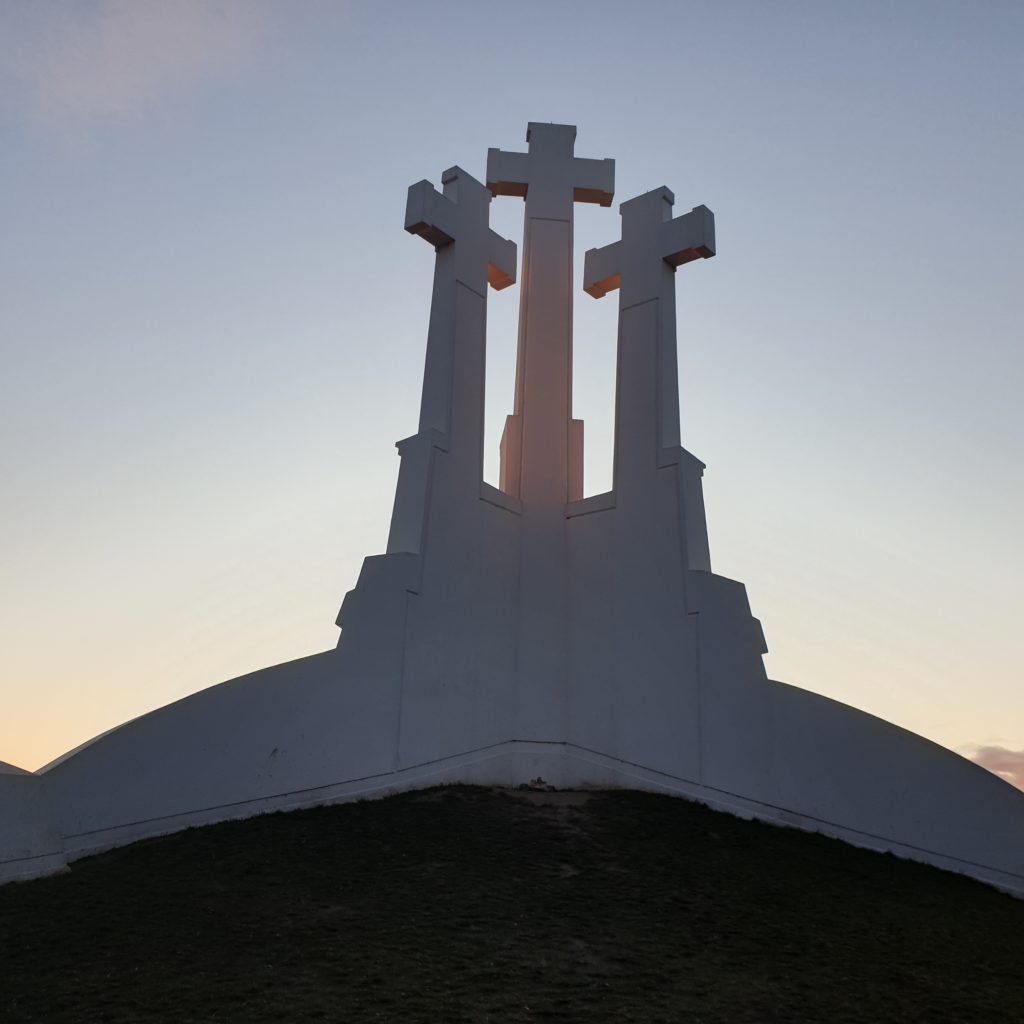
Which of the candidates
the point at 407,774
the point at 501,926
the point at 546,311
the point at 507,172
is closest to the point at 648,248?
the point at 546,311

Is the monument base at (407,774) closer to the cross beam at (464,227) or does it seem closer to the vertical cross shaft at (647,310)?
the vertical cross shaft at (647,310)

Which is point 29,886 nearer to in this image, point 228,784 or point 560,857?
point 228,784

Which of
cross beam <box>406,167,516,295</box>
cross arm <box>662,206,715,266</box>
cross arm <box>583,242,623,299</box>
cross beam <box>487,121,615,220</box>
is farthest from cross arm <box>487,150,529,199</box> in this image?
cross arm <box>662,206,715,266</box>

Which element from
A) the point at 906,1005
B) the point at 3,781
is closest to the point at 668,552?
the point at 906,1005

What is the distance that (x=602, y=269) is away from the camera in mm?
17969

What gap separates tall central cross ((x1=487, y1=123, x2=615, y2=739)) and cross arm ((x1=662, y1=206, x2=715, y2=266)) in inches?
68.0

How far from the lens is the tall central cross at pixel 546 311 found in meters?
17.4

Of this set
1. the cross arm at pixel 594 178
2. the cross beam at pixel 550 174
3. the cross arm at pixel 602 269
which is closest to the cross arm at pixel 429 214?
the cross beam at pixel 550 174

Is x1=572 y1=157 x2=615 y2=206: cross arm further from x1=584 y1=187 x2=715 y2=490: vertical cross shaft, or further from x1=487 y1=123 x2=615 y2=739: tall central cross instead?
x1=584 y1=187 x2=715 y2=490: vertical cross shaft

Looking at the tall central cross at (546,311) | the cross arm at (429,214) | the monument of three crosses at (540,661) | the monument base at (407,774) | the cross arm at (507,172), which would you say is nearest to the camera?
the monument base at (407,774)

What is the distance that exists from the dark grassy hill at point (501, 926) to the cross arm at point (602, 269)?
27.5ft

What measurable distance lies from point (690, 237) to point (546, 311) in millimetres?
2495

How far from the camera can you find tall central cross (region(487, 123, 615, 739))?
16.3 metres

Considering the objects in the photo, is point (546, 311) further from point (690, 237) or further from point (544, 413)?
point (690, 237)
